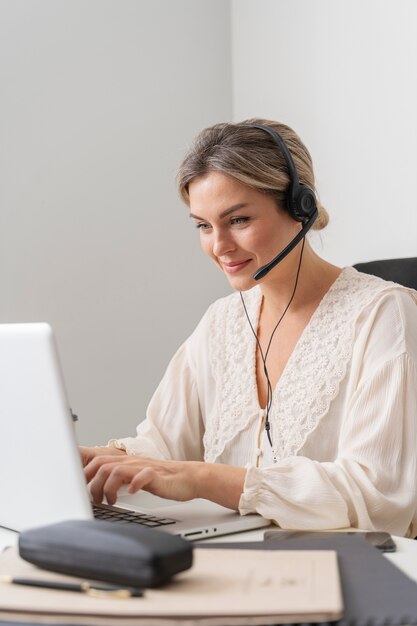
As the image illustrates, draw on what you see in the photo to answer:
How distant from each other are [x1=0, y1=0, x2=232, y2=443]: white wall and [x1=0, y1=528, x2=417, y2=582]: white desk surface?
4.40ft

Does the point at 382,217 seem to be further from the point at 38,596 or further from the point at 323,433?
the point at 38,596

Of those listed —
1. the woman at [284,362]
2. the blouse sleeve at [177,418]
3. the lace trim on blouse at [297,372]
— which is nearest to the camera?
the woman at [284,362]

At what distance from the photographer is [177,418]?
1659mm

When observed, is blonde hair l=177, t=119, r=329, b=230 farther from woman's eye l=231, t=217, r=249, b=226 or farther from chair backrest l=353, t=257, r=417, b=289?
chair backrest l=353, t=257, r=417, b=289

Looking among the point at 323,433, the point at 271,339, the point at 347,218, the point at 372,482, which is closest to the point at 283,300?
the point at 271,339

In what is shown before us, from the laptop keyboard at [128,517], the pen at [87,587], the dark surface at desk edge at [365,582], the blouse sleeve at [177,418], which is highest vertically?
the pen at [87,587]

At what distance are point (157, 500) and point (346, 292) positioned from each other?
50cm

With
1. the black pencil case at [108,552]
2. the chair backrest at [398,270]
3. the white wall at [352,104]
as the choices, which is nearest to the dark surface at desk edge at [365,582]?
the black pencil case at [108,552]

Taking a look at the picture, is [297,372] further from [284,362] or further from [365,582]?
[365,582]

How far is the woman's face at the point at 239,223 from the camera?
1.49 meters

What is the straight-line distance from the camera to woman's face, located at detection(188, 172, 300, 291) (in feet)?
4.88

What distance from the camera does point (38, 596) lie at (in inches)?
27.1

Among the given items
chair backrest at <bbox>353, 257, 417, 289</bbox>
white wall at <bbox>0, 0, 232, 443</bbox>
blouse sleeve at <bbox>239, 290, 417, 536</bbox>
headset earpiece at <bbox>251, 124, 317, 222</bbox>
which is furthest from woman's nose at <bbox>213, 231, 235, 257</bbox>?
white wall at <bbox>0, 0, 232, 443</bbox>

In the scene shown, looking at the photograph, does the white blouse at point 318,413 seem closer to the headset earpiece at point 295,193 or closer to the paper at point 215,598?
the headset earpiece at point 295,193
